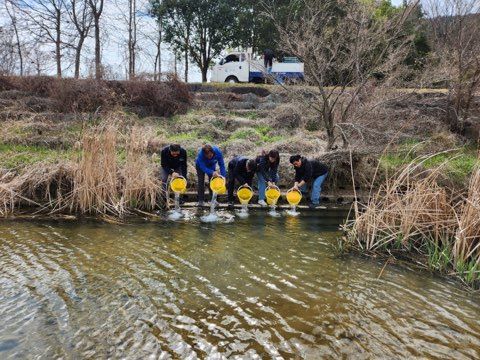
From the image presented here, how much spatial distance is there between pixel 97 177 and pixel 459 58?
1190 cm

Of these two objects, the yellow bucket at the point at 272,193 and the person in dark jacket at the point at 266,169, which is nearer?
the yellow bucket at the point at 272,193

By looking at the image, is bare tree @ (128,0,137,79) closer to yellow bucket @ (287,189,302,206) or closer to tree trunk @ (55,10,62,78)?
tree trunk @ (55,10,62,78)

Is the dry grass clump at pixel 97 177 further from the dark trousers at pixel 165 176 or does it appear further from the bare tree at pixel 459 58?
the bare tree at pixel 459 58

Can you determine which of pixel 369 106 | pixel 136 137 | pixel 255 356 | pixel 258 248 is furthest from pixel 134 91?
pixel 255 356

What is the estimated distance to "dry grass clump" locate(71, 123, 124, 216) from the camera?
7.20 m

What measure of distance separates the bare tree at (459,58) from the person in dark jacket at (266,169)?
682 centimetres

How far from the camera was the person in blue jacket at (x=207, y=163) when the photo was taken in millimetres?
7767

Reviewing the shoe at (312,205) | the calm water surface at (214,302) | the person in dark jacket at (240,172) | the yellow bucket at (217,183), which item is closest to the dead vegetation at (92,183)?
the yellow bucket at (217,183)

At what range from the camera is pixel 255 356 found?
3.15 metres

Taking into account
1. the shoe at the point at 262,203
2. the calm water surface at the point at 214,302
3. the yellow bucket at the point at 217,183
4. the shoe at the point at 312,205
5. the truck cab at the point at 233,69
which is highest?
the truck cab at the point at 233,69

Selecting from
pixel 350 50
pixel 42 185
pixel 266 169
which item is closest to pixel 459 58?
pixel 350 50

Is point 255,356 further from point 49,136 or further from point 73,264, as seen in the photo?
point 49,136

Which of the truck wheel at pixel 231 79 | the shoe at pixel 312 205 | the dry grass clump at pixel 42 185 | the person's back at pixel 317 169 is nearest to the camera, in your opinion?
the dry grass clump at pixel 42 185

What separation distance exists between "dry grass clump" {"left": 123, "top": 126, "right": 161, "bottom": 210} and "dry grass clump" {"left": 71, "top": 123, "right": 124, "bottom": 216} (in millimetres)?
263
